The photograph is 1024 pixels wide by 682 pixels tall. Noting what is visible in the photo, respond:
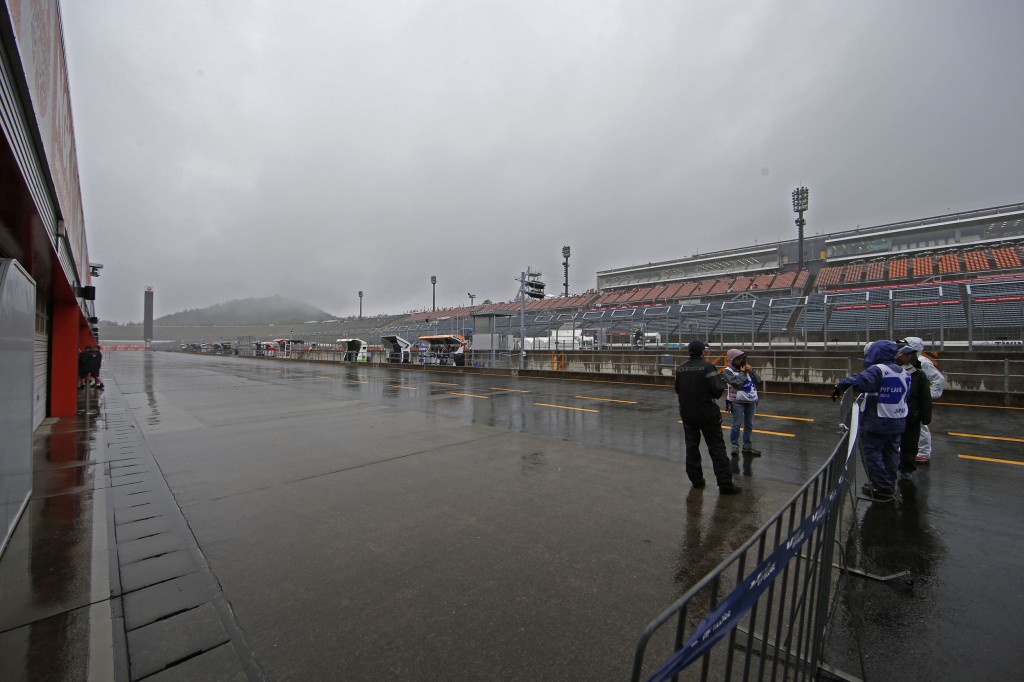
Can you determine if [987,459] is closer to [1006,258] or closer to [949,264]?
[1006,258]

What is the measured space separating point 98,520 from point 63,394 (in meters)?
9.29

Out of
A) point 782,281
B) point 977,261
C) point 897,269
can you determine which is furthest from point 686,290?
point 977,261

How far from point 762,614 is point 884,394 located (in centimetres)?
331

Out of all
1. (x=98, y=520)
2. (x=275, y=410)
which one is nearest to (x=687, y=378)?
(x=98, y=520)

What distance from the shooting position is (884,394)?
4828 mm

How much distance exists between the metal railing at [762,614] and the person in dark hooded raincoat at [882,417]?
5.45ft

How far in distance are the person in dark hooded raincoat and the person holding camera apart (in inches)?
62.4

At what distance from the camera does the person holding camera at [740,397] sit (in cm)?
650

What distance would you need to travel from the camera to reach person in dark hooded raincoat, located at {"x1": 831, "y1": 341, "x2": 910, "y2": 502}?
187 inches

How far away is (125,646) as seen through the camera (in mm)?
2541

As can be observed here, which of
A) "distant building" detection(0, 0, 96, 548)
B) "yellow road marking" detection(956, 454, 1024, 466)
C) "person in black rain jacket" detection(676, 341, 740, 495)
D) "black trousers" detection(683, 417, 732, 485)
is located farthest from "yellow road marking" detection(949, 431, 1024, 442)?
"distant building" detection(0, 0, 96, 548)

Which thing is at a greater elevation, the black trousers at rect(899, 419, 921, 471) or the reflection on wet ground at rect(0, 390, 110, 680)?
the black trousers at rect(899, 419, 921, 471)

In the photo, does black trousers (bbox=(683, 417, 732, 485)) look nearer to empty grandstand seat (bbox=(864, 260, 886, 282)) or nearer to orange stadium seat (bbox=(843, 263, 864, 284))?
empty grandstand seat (bbox=(864, 260, 886, 282))

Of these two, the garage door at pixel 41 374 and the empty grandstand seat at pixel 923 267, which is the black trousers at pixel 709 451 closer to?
the garage door at pixel 41 374
